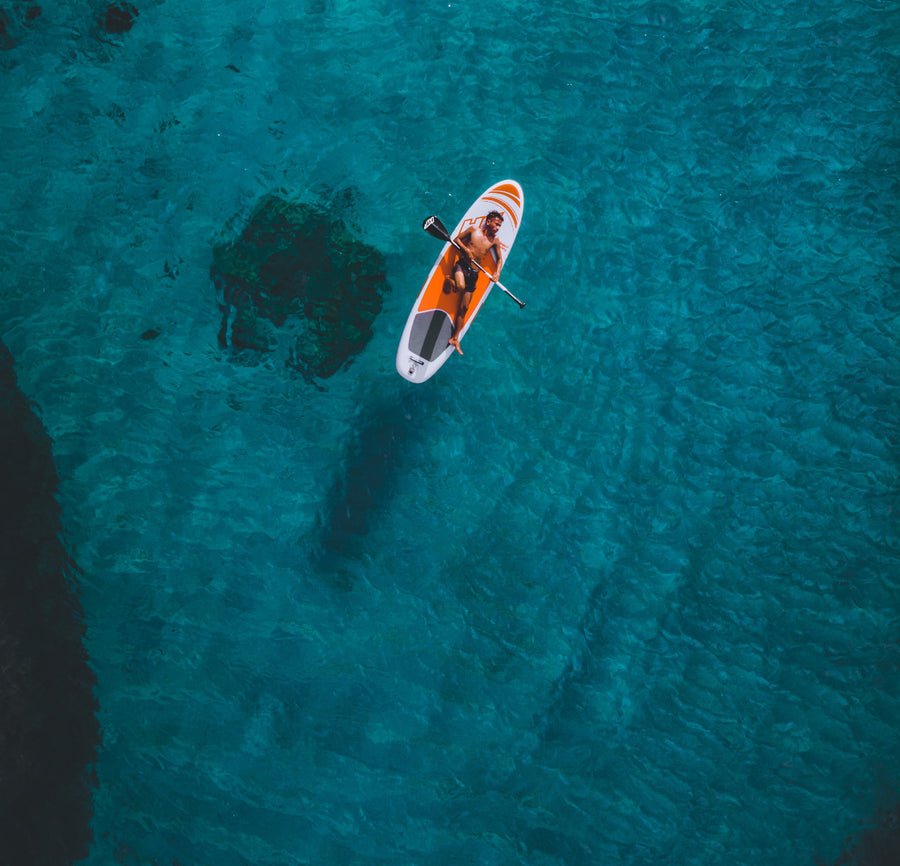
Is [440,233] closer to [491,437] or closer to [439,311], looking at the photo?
[439,311]

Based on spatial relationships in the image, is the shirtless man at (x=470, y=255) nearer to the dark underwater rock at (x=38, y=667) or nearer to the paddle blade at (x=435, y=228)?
the paddle blade at (x=435, y=228)

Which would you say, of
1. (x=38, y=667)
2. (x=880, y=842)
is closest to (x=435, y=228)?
(x=38, y=667)

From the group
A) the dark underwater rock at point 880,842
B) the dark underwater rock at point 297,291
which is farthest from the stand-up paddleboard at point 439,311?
the dark underwater rock at point 880,842

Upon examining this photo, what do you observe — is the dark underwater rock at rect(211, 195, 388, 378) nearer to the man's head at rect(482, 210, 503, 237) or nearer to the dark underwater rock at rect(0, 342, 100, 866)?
the man's head at rect(482, 210, 503, 237)

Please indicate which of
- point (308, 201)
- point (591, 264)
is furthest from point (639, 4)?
point (308, 201)

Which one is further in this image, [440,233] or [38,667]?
[38,667]

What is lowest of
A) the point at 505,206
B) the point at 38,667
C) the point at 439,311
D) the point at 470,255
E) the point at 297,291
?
the point at 38,667

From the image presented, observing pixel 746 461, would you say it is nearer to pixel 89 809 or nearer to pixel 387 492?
pixel 387 492
